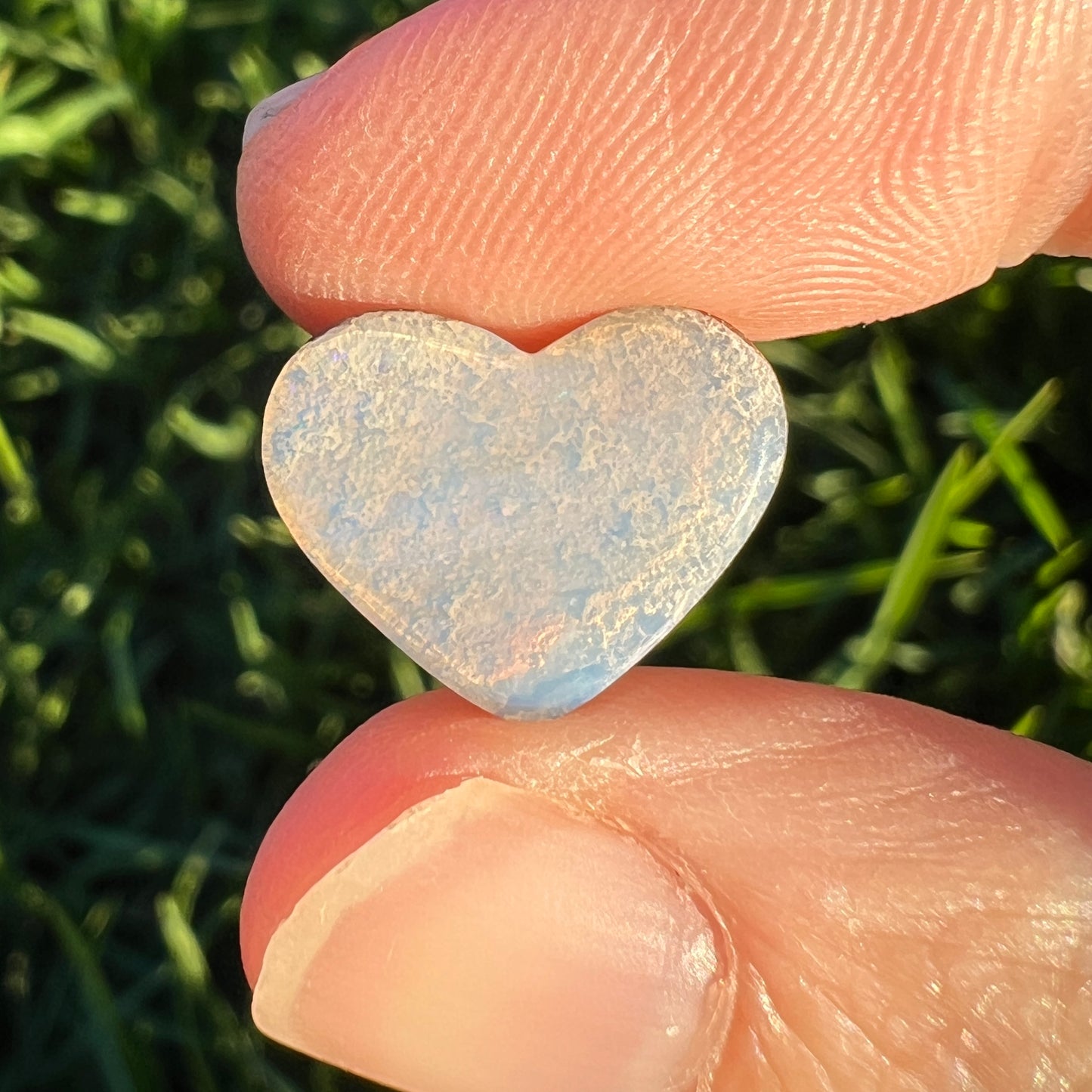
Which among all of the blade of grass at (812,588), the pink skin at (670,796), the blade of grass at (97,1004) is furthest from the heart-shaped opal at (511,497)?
the blade of grass at (97,1004)

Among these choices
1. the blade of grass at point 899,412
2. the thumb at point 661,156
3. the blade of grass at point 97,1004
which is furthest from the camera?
the blade of grass at point 899,412

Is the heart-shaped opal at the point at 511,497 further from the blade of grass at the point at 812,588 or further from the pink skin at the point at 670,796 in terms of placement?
the blade of grass at the point at 812,588

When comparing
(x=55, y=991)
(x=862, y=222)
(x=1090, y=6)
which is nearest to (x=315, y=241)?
(x=862, y=222)

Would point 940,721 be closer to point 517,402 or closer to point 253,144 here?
point 517,402

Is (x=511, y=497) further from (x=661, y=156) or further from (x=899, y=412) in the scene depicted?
(x=899, y=412)

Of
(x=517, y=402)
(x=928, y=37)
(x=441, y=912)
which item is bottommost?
(x=441, y=912)

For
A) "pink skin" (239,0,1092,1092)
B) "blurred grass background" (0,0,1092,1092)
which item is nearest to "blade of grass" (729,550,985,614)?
"blurred grass background" (0,0,1092,1092)

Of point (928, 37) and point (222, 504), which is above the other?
point (928, 37)
